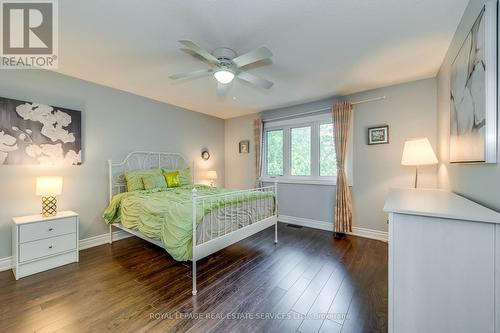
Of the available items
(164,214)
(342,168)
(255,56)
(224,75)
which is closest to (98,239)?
(164,214)

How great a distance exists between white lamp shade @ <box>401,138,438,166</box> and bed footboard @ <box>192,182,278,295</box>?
6.09ft

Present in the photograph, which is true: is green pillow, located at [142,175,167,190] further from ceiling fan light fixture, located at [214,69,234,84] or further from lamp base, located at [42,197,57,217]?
ceiling fan light fixture, located at [214,69,234,84]

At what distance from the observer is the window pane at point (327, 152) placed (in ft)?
12.6

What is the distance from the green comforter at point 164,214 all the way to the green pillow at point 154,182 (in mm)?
158

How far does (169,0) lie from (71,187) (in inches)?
111

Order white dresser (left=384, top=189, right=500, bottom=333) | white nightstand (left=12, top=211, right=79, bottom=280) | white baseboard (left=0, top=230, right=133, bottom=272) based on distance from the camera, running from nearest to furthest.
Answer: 1. white dresser (left=384, top=189, right=500, bottom=333)
2. white nightstand (left=12, top=211, right=79, bottom=280)
3. white baseboard (left=0, top=230, right=133, bottom=272)

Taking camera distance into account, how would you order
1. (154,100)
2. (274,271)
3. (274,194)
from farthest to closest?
(154,100) → (274,194) → (274,271)

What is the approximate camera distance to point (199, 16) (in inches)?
67.4

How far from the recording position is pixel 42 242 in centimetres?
235

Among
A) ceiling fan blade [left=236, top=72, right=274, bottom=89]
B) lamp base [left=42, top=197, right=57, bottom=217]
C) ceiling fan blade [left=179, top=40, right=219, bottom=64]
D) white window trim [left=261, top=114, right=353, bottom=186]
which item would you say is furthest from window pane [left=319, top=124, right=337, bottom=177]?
lamp base [left=42, top=197, right=57, bottom=217]

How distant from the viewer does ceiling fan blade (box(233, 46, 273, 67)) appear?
5.66 ft

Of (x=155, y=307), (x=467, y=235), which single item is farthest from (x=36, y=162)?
(x=467, y=235)

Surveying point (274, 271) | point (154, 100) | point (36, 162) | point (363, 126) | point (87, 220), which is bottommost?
point (274, 271)

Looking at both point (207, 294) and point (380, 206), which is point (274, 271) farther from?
point (380, 206)
